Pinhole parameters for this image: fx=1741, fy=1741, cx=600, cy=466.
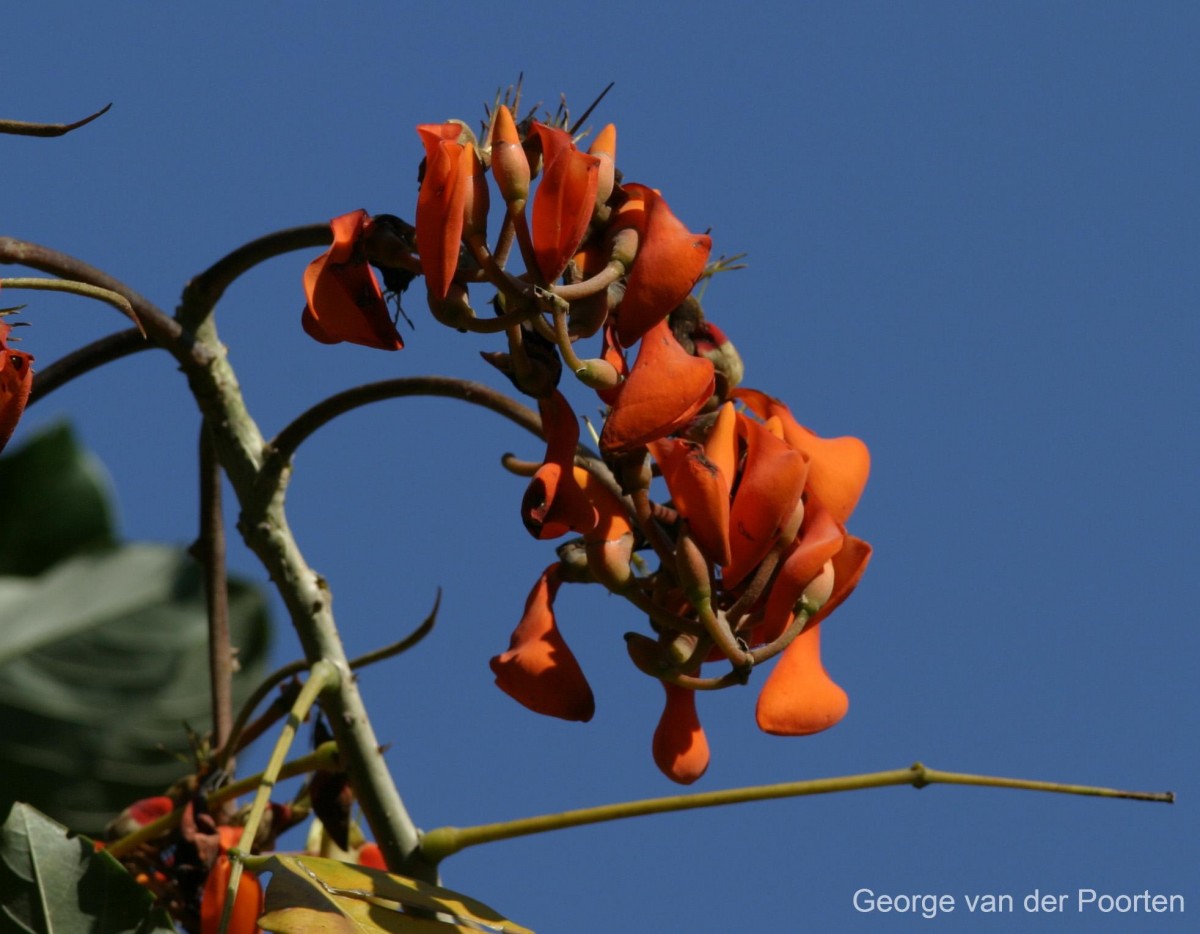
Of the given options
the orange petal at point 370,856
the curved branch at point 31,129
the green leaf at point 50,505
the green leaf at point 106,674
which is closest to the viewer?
the curved branch at point 31,129

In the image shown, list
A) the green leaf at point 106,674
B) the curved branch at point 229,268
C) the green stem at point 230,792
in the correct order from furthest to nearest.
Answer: the green leaf at point 106,674 < the green stem at point 230,792 < the curved branch at point 229,268

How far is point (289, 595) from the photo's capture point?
5.29 ft

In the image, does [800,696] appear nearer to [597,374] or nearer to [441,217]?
[597,374]

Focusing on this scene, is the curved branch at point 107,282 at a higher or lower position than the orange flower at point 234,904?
higher

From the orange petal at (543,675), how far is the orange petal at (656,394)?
189 millimetres

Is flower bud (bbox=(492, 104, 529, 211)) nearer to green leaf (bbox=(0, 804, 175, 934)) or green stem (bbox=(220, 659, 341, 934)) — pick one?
green stem (bbox=(220, 659, 341, 934))

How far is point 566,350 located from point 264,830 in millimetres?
713

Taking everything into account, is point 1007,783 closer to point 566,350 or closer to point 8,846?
point 566,350

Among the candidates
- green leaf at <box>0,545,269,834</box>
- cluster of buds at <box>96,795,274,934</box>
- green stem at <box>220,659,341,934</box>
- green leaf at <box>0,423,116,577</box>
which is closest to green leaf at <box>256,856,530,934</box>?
green stem at <box>220,659,341,934</box>

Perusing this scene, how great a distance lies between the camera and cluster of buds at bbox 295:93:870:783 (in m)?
1.31

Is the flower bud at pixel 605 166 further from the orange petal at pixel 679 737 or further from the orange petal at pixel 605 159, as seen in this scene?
the orange petal at pixel 679 737

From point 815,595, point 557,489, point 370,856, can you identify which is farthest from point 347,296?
point 370,856

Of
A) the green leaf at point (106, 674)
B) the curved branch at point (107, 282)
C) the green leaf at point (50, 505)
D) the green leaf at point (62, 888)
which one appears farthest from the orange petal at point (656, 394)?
the green leaf at point (50, 505)

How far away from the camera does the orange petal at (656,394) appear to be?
1317 mm
